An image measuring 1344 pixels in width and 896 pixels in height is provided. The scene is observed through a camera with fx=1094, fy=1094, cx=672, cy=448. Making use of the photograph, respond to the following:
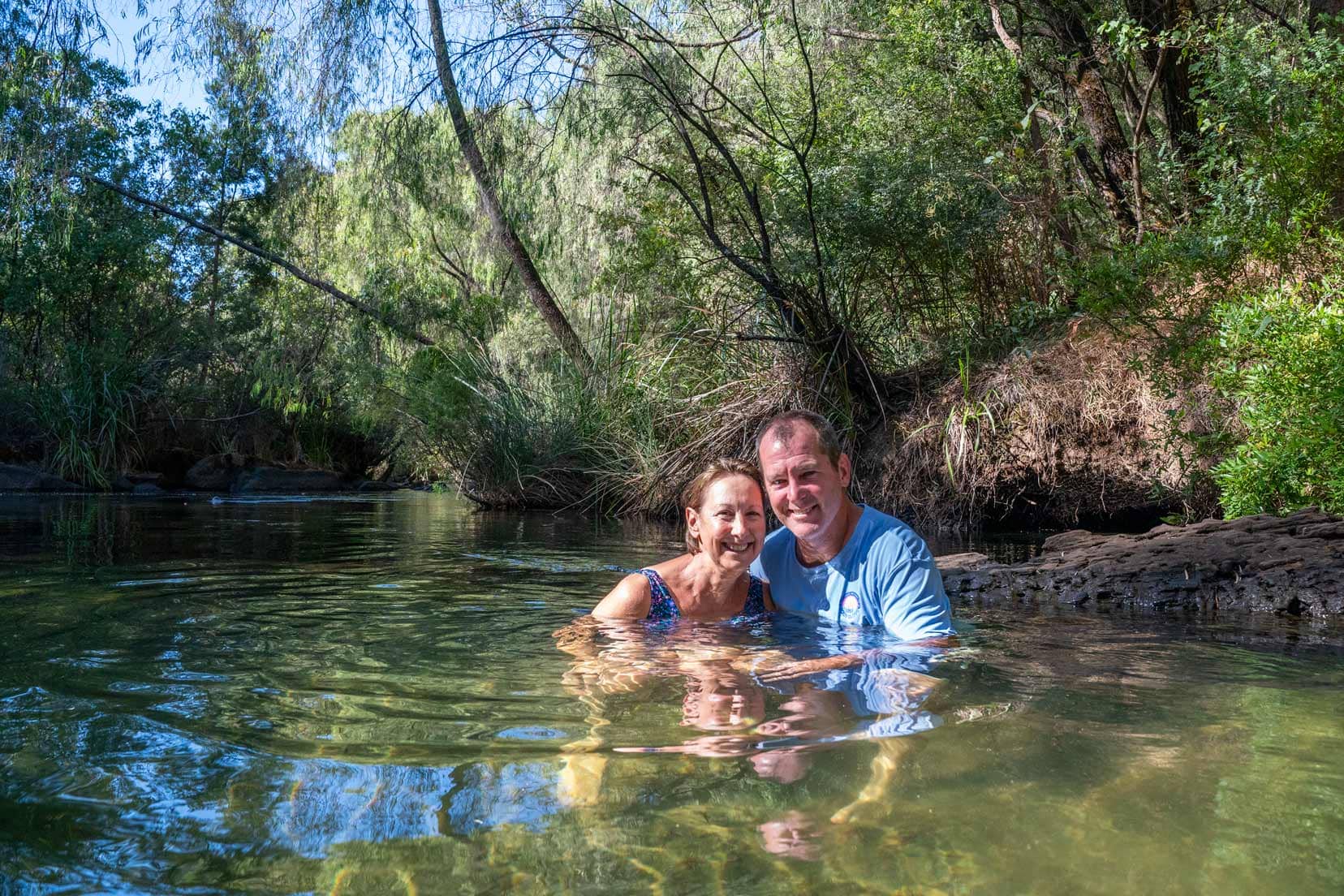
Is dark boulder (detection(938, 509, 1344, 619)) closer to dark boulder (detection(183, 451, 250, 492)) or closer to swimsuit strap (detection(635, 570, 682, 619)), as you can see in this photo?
swimsuit strap (detection(635, 570, 682, 619))

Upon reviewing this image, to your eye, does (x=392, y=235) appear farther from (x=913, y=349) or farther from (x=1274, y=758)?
(x=1274, y=758)

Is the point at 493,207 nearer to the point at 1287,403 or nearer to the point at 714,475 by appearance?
the point at 1287,403

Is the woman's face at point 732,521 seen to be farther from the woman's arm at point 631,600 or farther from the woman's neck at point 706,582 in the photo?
the woman's arm at point 631,600

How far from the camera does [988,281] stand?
12562mm

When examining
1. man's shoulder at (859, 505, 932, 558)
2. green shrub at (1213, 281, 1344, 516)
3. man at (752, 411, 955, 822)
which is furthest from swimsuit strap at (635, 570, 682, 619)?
green shrub at (1213, 281, 1344, 516)

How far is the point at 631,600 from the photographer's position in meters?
4.89

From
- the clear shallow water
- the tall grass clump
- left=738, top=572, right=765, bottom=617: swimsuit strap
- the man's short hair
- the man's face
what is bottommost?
the clear shallow water

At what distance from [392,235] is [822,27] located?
729 centimetres

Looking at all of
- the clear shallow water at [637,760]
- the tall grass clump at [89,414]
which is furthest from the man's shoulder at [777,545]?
the tall grass clump at [89,414]

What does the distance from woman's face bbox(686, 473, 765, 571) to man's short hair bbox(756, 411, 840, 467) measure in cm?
25

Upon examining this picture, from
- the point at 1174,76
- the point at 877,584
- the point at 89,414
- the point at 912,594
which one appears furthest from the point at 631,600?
the point at 89,414

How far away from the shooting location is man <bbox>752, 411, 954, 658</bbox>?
4453mm

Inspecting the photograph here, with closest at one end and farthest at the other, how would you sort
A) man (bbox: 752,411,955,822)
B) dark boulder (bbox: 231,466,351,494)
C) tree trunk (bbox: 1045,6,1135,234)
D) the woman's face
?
1. man (bbox: 752,411,955,822)
2. the woman's face
3. tree trunk (bbox: 1045,6,1135,234)
4. dark boulder (bbox: 231,466,351,494)

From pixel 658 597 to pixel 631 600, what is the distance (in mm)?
126
